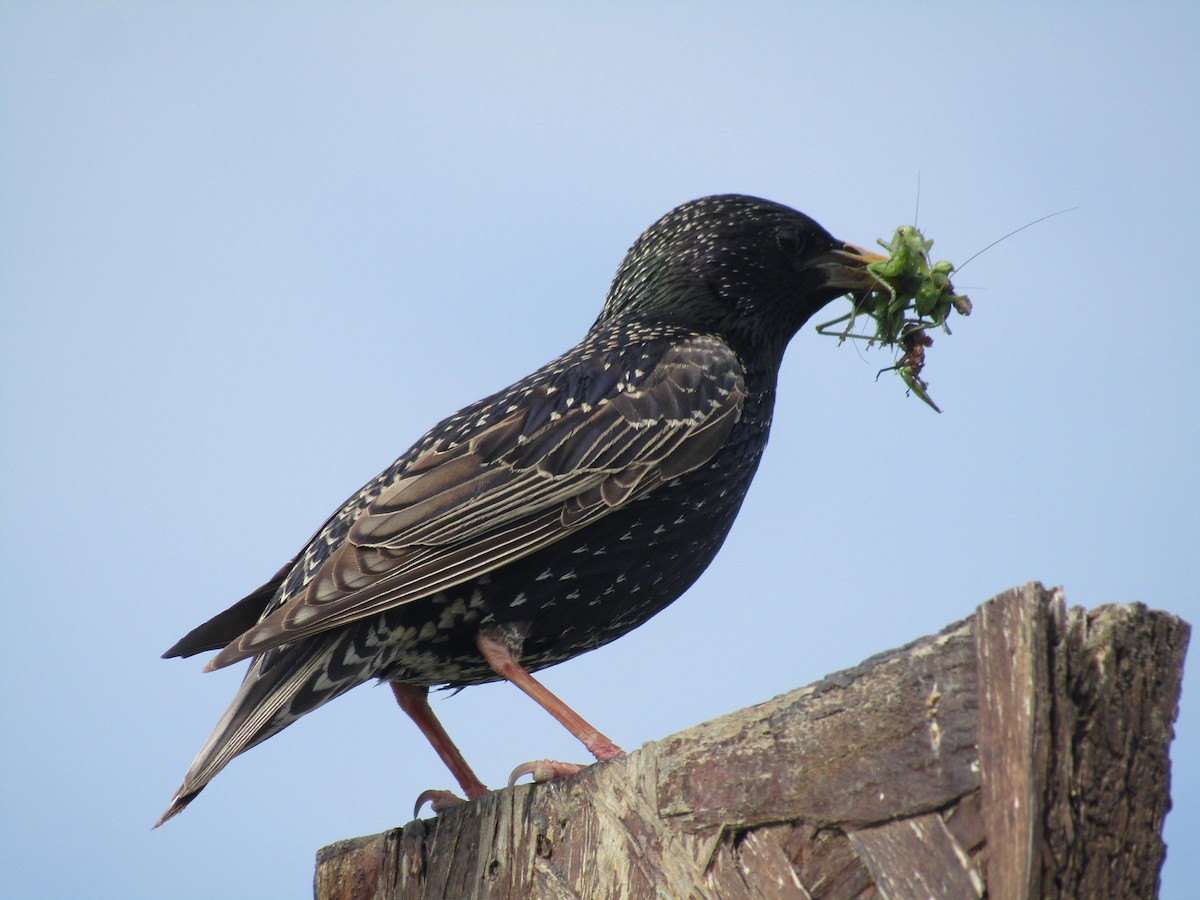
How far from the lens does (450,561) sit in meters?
3.93

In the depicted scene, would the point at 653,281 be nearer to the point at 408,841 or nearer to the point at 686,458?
the point at 686,458

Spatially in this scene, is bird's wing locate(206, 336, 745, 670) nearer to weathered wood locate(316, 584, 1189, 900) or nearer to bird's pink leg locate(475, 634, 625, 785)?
bird's pink leg locate(475, 634, 625, 785)

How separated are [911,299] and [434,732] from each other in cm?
220

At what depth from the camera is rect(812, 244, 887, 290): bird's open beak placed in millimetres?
4902

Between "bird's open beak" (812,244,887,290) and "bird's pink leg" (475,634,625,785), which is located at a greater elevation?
"bird's open beak" (812,244,887,290)

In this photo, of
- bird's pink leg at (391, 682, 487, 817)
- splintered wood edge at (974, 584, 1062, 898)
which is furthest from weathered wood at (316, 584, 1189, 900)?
bird's pink leg at (391, 682, 487, 817)

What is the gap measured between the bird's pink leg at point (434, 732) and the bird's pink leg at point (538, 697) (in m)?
0.49

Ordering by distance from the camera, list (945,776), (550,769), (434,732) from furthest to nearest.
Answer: (434,732) < (550,769) < (945,776)

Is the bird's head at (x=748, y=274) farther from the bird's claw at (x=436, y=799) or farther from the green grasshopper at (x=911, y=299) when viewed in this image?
the bird's claw at (x=436, y=799)

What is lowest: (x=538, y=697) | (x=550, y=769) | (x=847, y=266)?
(x=550, y=769)

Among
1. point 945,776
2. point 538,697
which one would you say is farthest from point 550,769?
point 945,776

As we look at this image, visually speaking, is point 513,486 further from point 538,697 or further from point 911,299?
point 911,299

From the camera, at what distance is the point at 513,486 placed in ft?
13.6

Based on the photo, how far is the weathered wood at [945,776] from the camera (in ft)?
7.72
